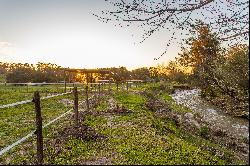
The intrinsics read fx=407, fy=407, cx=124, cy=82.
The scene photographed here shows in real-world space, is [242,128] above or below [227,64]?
below

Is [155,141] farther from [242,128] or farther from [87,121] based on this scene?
[242,128]

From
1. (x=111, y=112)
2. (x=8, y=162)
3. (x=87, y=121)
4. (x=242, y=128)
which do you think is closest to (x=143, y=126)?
(x=87, y=121)

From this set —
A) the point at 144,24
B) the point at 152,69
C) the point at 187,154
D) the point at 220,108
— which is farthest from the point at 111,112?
the point at 152,69

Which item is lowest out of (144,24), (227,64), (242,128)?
(242,128)

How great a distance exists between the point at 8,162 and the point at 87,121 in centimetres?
563

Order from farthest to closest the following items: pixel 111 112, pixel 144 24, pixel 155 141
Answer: pixel 111 112, pixel 155 141, pixel 144 24

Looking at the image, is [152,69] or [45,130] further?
[152,69]

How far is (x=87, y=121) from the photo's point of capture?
47.2 feet

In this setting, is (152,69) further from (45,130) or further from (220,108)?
(45,130)

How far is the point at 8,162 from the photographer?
8906 millimetres

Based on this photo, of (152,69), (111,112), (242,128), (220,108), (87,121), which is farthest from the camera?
(152,69)

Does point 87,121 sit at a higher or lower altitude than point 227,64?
lower

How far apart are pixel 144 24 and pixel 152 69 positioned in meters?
86.4

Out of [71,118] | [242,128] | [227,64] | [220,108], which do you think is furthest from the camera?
[220,108]
